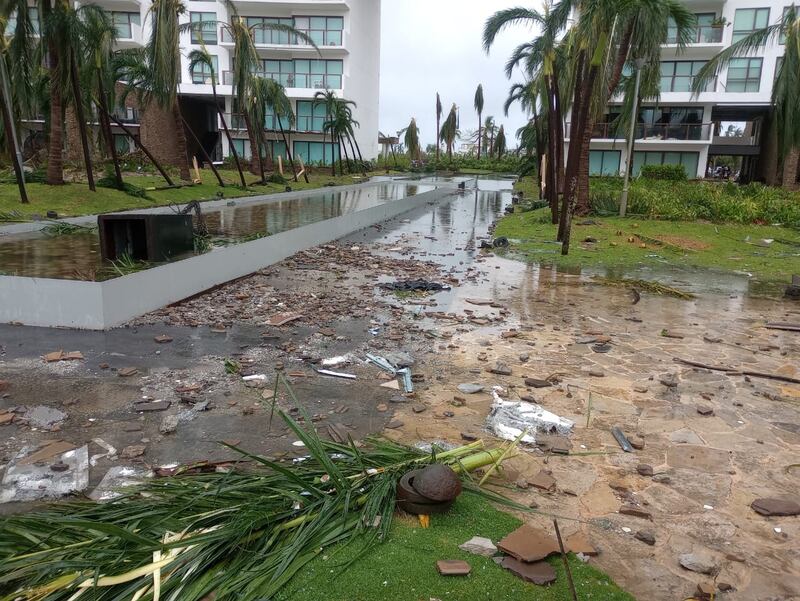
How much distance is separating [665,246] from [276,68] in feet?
128

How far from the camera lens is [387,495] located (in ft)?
12.1

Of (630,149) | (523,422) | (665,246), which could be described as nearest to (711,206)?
(630,149)

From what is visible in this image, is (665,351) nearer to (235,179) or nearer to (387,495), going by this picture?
(387,495)

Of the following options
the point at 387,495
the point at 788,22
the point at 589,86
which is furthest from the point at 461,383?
the point at 788,22

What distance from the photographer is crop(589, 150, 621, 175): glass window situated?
41344 millimetres

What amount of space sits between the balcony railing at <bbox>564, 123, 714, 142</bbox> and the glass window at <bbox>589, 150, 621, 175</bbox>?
6.93ft

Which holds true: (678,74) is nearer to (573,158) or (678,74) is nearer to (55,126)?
(573,158)

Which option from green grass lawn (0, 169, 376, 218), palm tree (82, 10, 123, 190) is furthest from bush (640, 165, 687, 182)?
palm tree (82, 10, 123, 190)

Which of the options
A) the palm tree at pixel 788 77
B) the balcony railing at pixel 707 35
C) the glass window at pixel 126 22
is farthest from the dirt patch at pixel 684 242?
the glass window at pixel 126 22

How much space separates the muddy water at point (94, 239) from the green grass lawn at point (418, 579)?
668cm

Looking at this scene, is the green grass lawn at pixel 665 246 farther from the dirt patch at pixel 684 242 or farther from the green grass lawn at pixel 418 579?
the green grass lawn at pixel 418 579

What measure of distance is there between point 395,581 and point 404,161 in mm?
59179

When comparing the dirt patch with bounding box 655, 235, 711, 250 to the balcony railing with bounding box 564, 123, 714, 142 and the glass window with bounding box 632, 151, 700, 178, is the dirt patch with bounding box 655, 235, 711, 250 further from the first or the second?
the glass window with bounding box 632, 151, 700, 178

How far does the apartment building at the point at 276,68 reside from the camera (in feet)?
143
